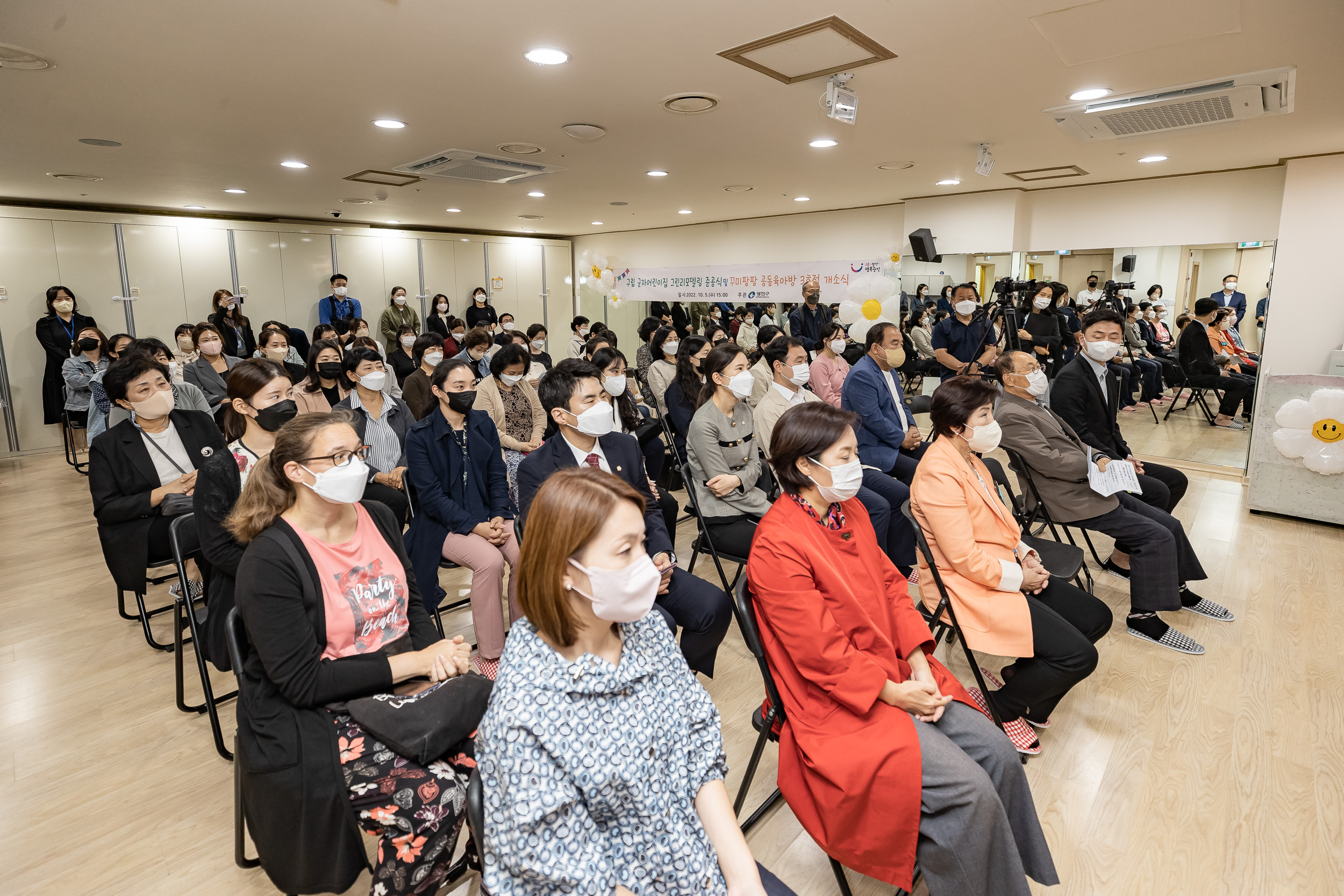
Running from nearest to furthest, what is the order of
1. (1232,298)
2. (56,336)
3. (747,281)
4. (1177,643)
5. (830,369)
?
(1177,643) → (830,369) → (1232,298) → (56,336) → (747,281)

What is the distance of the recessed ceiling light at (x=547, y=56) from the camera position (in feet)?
11.1

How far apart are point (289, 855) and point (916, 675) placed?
1709mm

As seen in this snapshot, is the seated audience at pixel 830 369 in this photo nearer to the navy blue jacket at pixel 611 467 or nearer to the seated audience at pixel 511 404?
the seated audience at pixel 511 404

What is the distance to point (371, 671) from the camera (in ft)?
5.89

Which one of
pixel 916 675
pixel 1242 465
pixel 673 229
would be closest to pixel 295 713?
pixel 916 675

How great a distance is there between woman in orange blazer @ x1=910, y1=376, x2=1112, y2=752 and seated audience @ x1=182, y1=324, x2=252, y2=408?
232 inches

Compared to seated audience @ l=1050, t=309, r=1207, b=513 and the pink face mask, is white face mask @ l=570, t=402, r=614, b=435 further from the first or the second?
seated audience @ l=1050, t=309, r=1207, b=513

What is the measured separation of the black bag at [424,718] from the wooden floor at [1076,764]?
471 mm

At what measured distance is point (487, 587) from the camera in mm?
3061

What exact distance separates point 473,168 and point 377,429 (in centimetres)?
318

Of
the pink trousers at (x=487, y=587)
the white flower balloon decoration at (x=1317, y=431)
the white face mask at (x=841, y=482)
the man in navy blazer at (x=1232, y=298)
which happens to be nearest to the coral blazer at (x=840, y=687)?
the white face mask at (x=841, y=482)

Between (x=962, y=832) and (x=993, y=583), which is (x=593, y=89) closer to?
(x=993, y=583)

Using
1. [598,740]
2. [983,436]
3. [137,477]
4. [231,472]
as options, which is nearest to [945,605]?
[983,436]

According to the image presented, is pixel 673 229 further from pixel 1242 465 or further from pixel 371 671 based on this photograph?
pixel 371 671
